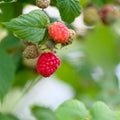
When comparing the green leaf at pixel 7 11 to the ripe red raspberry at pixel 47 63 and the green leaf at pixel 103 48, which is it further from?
the green leaf at pixel 103 48

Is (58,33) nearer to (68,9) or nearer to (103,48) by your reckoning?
(68,9)

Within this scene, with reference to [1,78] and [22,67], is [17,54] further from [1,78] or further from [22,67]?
[1,78]

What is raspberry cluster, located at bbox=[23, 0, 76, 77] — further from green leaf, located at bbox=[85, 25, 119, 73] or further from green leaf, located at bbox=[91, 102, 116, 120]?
green leaf, located at bbox=[85, 25, 119, 73]

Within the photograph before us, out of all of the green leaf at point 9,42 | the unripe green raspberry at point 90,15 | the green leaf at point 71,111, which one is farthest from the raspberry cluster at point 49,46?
the unripe green raspberry at point 90,15

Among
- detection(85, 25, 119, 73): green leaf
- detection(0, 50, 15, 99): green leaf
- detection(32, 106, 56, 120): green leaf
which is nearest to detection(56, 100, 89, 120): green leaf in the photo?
detection(0, 50, 15, 99): green leaf

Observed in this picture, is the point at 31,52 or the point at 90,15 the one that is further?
the point at 90,15

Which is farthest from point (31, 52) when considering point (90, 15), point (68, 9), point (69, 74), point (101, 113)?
point (69, 74)

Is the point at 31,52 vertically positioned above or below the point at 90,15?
above
